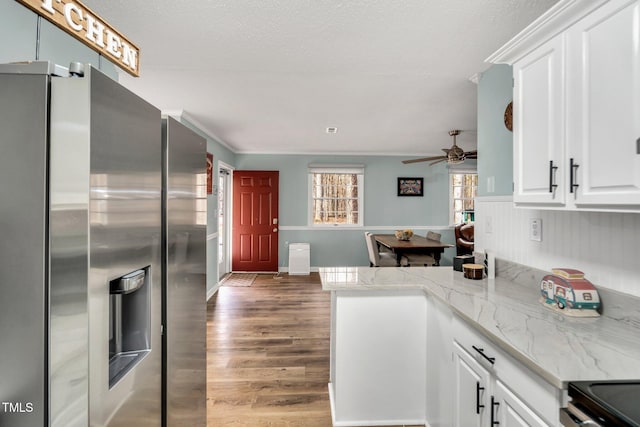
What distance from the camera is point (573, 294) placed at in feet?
4.57

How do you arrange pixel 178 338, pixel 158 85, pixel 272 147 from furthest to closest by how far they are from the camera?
pixel 272 147
pixel 158 85
pixel 178 338

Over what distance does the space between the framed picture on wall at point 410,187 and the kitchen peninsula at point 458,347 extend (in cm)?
418

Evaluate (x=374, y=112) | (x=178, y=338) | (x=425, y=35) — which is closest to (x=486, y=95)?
(x=425, y=35)

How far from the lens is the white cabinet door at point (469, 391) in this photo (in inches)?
49.3

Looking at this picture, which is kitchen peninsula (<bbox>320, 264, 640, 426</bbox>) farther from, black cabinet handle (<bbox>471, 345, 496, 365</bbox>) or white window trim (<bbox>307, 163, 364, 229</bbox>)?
white window trim (<bbox>307, 163, 364, 229</bbox>)

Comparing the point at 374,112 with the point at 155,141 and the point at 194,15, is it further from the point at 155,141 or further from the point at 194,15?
the point at 155,141

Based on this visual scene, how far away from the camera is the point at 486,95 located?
7.97ft

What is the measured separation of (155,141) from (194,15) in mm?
1149

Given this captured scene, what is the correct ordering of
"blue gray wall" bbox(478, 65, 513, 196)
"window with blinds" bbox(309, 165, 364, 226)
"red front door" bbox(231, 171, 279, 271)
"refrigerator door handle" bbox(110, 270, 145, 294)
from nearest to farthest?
1. "refrigerator door handle" bbox(110, 270, 145, 294)
2. "blue gray wall" bbox(478, 65, 513, 196)
3. "red front door" bbox(231, 171, 279, 271)
4. "window with blinds" bbox(309, 165, 364, 226)

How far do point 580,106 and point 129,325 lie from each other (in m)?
1.77

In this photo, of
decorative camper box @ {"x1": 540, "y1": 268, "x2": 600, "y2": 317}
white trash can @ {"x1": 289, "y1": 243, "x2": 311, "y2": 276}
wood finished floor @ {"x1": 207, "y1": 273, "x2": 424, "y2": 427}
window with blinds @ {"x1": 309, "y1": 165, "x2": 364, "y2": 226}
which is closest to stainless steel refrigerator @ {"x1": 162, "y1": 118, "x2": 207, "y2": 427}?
wood finished floor @ {"x1": 207, "y1": 273, "x2": 424, "y2": 427}

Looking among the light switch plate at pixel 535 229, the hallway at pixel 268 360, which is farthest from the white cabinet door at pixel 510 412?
the hallway at pixel 268 360

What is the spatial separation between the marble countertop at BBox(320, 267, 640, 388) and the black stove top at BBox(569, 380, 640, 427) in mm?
41

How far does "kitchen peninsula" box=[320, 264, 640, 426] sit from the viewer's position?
3.30 feet
